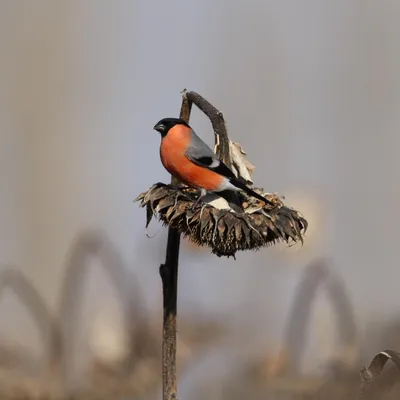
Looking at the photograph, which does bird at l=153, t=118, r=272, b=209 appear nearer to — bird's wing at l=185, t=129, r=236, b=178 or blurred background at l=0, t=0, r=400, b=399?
bird's wing at l=185, t=129, r=236, b=178

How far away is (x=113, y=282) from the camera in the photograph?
38.1 inches

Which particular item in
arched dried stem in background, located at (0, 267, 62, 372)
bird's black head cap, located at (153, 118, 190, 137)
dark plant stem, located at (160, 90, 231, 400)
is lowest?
arched dried stem in background, located at (0, 267, 62, 372)

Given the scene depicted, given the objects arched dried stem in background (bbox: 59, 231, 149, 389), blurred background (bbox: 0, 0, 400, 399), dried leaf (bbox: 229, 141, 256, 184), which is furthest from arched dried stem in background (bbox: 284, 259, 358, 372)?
dried leaf (bbox: 229, 141, 256, 184)

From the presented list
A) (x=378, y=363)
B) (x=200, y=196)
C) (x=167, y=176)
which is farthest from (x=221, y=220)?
(x=167, y=176)

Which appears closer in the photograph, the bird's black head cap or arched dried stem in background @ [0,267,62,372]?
the bird's black head cap

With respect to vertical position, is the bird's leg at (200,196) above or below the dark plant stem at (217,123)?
below

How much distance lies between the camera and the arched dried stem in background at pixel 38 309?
3.09ft

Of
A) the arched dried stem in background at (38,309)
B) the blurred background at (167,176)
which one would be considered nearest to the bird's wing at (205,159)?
the blurred background at (167,176)

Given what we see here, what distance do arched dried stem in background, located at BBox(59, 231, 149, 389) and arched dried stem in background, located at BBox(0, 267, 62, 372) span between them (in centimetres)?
2

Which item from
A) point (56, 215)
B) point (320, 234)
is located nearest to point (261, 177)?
point (320, 234)

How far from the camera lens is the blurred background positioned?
0.93 m

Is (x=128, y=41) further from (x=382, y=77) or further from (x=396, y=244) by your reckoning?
(x=396, y=244)

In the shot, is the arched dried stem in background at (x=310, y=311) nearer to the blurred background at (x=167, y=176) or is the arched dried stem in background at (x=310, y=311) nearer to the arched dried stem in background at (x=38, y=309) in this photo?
the blurred background at (x=167, y=176)

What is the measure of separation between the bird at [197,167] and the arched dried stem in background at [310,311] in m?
0.44
